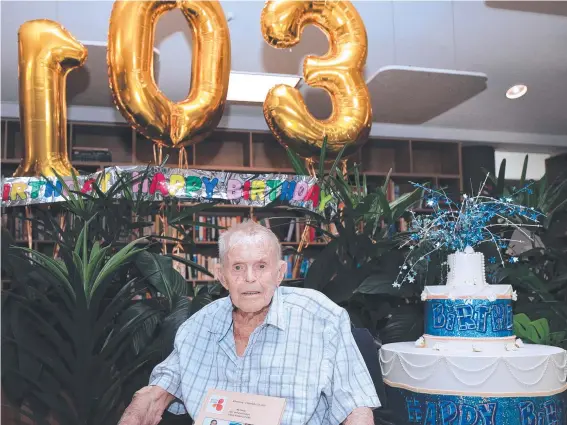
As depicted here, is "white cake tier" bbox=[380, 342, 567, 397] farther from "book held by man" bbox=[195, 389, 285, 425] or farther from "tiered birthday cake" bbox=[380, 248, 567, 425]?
"book held by man" bbox=[195, 389, 285, 425]

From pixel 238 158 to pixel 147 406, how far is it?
5.00 meters

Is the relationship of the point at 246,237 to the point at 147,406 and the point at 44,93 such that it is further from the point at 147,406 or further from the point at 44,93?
the point at 44,93

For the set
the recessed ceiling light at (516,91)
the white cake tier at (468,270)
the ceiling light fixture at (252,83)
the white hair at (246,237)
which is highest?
the recessed ceiling light at (516,91)

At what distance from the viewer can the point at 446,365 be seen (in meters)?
1.73

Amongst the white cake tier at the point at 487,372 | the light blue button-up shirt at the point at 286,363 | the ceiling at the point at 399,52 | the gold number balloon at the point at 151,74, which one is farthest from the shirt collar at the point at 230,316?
the ceiling at the point at 399,52

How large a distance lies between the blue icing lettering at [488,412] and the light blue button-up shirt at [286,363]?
0.51 metres

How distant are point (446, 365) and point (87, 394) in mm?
1133

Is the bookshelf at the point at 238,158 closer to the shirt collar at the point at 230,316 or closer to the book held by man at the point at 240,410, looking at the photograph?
the shirt collar at the point at 230,316

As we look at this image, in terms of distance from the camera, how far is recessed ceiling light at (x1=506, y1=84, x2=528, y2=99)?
5402 millimetres

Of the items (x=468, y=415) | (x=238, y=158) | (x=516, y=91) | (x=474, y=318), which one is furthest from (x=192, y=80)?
(x=516, y=91)

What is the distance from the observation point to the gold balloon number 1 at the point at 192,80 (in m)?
2.90

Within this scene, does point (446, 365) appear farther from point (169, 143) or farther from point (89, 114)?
point (89, 114)

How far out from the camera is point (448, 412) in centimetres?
171

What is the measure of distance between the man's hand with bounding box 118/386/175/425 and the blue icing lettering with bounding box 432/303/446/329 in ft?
3.00
